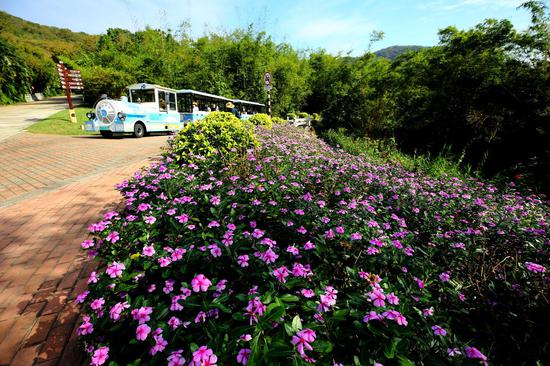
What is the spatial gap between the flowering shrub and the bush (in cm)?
188

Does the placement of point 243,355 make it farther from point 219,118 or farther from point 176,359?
point 219,118

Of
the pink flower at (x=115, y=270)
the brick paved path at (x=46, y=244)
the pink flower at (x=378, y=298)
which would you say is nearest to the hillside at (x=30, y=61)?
the brick paved path at (x=46, y=244)

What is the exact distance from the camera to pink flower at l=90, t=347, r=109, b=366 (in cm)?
100

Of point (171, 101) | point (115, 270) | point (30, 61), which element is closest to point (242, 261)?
point (115, 270)

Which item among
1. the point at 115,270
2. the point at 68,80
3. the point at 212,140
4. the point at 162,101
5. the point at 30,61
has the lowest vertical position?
the point at 115,270

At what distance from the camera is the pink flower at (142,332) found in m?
0.98

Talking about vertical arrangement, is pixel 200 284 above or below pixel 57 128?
above

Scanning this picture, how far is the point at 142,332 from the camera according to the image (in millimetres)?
1000

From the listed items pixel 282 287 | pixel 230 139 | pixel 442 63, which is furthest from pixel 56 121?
pixel 442 63

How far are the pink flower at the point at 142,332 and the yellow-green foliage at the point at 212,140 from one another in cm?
344

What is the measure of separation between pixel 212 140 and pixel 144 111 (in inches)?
304

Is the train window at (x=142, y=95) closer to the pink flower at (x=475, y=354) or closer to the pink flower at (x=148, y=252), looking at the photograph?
the pink flower at (x=148, y=252)

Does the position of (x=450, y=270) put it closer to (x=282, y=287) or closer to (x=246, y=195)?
(x=282, y=287)

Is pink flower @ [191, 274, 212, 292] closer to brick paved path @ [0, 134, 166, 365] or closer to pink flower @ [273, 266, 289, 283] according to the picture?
pink flower @ [273, 266, 289, 283]
